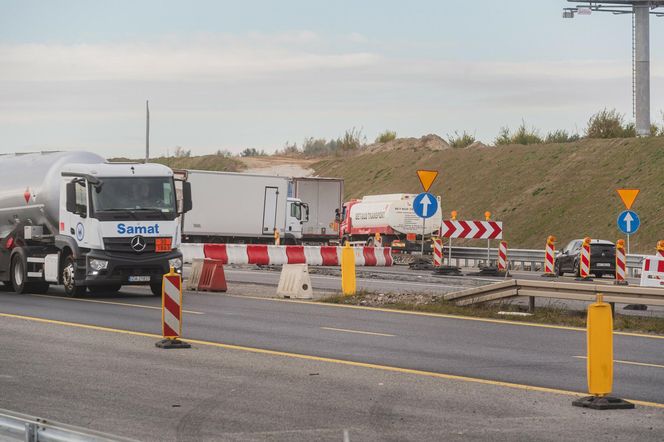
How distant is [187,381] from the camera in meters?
12.8

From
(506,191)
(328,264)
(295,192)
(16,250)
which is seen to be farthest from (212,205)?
(506,191)

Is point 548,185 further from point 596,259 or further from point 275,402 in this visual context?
point 275,402

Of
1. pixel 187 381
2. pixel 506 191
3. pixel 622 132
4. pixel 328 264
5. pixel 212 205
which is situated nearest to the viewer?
pixel 187 381

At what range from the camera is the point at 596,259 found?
4050cm

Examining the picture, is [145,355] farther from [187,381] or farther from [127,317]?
[127,317]

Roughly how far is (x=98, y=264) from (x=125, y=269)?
0.59 meters

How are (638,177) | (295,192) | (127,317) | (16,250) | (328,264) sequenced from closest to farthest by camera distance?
(127,317) < (16,250) < (328,264) < (295,192) < (638,177)

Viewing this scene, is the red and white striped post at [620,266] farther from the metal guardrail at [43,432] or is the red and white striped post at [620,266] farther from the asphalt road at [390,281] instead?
the metal guardrail at [43,432]

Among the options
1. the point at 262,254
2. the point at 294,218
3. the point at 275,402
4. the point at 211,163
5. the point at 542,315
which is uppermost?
the point at 211,163

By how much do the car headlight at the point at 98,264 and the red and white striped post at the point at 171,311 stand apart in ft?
30.0

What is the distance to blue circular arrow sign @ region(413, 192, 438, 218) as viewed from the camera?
33.3m

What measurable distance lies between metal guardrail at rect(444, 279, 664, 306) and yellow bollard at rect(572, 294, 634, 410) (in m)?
7.71

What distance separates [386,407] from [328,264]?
3031 cm

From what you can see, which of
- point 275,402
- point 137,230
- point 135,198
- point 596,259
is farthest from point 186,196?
point 596,259
